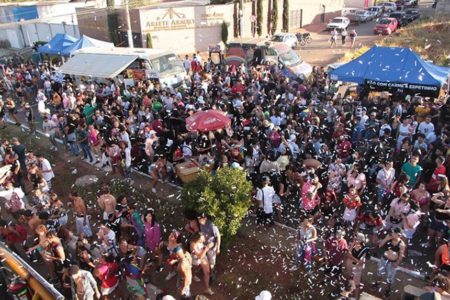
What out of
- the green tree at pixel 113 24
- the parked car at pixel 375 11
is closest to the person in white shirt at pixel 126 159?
the green tree at pixel 113 24

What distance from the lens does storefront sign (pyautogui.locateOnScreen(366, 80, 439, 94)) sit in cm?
1255

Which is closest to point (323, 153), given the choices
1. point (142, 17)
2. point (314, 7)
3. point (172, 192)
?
point (172, 192)

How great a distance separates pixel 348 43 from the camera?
32125mm

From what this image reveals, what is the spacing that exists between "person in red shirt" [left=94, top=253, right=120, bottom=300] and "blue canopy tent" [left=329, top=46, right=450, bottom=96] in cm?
993

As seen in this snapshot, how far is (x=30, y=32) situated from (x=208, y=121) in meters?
31.1

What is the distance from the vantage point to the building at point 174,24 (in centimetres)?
2917

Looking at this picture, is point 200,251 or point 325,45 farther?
point 325,45

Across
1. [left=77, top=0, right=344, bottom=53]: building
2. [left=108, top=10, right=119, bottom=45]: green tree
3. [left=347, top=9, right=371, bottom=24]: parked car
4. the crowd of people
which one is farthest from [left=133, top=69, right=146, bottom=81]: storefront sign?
[left=347, top=9, right=371, bottom=24]: parked car

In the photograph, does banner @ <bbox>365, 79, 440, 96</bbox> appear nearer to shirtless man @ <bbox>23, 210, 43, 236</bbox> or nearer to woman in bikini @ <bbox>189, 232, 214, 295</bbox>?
woman in bikini @ <bbox>189, 232, 214, 295</bbox>

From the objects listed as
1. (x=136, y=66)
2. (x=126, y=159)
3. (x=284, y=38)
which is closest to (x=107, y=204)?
(x=126, y=159)

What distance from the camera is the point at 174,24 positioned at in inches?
1180

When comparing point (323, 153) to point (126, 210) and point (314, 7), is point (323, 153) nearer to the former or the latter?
point (126, 210)

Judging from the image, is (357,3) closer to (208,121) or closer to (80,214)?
(208,121)

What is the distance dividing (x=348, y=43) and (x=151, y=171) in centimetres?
2563
